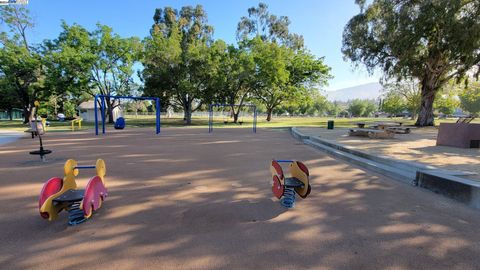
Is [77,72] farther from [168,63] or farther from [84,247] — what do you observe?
[84,247]

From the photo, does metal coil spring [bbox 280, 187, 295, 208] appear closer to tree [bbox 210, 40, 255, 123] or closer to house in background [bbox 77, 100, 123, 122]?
tree [bbox 210, 40, 255, 123]

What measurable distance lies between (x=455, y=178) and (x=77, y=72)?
106ft

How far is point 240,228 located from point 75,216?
2.13m

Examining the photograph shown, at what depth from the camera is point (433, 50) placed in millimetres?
19609

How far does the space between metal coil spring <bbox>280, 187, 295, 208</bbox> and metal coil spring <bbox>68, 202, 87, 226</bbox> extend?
9.20ft

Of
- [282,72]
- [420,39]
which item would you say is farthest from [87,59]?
[420,39]

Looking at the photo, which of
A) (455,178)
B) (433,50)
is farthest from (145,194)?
(433,50)

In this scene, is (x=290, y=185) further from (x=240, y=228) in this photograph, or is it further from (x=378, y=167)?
(x=378, y=167)

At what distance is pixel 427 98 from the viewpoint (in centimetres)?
2419

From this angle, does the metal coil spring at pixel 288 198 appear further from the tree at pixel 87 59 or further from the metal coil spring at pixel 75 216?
the tree at pixel 87 59

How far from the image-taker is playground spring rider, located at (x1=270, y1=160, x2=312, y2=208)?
14.1ft

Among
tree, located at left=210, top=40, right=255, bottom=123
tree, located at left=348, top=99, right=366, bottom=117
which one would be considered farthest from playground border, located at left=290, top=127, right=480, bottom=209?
tree, located at left=348, top=99, right=366, bottom=117

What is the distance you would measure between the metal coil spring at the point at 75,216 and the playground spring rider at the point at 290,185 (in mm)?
2785

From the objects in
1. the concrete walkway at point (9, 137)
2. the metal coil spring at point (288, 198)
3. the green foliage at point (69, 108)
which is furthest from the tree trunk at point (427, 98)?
the green foliage at point (69, 108)
